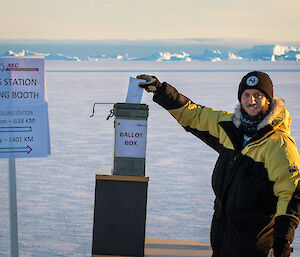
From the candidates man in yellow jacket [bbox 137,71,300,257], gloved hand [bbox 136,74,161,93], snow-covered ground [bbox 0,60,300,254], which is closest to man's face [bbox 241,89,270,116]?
man in yellow jacket [bbox 137,71,300,257]

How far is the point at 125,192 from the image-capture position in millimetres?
2230

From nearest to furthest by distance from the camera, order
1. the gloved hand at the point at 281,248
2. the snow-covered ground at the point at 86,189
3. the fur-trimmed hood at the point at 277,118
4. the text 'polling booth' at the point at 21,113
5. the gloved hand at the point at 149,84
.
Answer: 1. the gloved hand at the point at 281,248
2. the fur-trimmed hood at the point at 277,118
3. the gloved hand at the point at 149,84
4. the text 'polling booth' at the point at 21,113
5. the snow-covered ground at the point at 86,189

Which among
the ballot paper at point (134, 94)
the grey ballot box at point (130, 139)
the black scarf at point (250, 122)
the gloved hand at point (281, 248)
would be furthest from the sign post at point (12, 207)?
the gloved hand at point (281, 248)

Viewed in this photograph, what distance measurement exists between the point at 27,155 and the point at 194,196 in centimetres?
186

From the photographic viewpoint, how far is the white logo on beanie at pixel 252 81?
196 cm

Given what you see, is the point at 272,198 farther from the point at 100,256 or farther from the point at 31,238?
the point at 31,238

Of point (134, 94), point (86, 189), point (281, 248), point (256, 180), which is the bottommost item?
point (86, 189)

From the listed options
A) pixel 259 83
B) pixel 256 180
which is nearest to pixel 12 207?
pixel 256 180

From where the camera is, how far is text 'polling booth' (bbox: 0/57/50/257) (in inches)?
93.5

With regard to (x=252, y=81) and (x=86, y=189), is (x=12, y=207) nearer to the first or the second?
(x=252, y=81)

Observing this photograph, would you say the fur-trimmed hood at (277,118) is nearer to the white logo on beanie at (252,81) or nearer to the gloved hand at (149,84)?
the white logo on beanie at (252,81)

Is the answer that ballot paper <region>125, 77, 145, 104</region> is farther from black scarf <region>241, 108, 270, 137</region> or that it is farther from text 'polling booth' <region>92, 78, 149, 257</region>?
black scarf <region>241, 108, 270, 137</region>

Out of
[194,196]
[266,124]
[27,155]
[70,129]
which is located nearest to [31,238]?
[27,155]

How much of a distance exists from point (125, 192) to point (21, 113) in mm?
664
